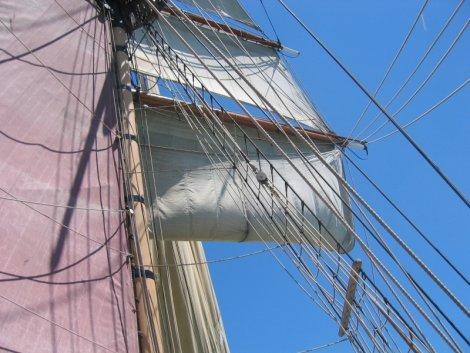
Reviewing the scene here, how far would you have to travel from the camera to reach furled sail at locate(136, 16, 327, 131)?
8070 mm

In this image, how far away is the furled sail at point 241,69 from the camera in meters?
8.07

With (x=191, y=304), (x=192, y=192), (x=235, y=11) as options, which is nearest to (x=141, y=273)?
(x=192, y=192)

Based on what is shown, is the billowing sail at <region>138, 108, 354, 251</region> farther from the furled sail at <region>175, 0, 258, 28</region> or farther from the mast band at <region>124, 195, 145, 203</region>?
the furled sail at <region>175, 0, 258, 28</region>

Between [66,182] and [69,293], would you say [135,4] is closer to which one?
[66,182]

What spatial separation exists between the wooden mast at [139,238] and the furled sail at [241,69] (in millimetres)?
3165

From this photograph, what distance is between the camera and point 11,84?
3844mm

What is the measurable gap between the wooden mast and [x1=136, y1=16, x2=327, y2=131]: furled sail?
125 inches

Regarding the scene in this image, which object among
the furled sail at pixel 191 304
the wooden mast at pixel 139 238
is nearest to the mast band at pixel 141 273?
the wooden mast at pixel 139 238

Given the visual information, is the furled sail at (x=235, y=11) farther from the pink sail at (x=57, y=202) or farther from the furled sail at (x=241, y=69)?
the pink sail at (x=57, y=202)

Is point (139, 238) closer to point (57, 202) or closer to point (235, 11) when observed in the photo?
point (57, 202)

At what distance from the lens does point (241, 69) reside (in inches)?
341

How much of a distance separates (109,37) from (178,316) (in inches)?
121

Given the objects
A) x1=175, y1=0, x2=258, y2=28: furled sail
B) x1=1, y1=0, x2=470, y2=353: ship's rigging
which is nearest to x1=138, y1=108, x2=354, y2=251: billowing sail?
x1=1, y1=0, x2=470, y2=353: ship's rigging

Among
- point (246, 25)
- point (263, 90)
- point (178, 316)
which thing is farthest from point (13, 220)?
point (246, 25)
